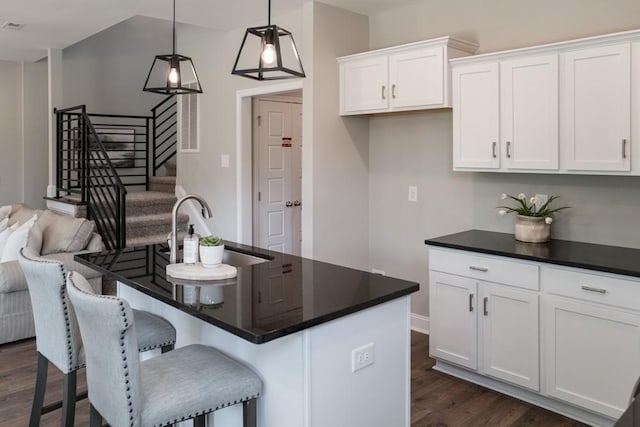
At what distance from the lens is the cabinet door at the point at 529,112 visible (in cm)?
322

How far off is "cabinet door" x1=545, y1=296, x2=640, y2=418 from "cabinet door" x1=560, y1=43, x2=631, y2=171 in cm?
84

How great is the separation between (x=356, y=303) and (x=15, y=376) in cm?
283

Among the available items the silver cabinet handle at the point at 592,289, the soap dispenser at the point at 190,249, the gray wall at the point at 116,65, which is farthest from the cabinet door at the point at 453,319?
the gray wall at the point at 116,65

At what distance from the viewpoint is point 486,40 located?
3904 millimetres

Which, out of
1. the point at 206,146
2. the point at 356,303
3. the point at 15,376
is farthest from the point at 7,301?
the point at 356,303

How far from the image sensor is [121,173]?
7734 millimetres

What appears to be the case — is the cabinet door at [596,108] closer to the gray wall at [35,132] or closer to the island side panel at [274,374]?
the island side panel at [274,374]

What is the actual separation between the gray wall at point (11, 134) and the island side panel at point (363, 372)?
7066mm

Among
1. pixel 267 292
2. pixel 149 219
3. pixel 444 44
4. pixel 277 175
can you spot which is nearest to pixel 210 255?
pixel 267 292

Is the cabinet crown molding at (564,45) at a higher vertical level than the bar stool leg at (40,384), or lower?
higher

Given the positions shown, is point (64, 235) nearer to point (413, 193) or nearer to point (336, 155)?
point (336, 155)

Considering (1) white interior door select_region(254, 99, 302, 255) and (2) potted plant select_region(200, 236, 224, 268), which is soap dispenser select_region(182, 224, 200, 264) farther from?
(1) white interior door select_region(254, 99, 302, 255)

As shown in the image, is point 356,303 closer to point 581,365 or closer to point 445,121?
point 581,365

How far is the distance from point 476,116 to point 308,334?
2.32m
